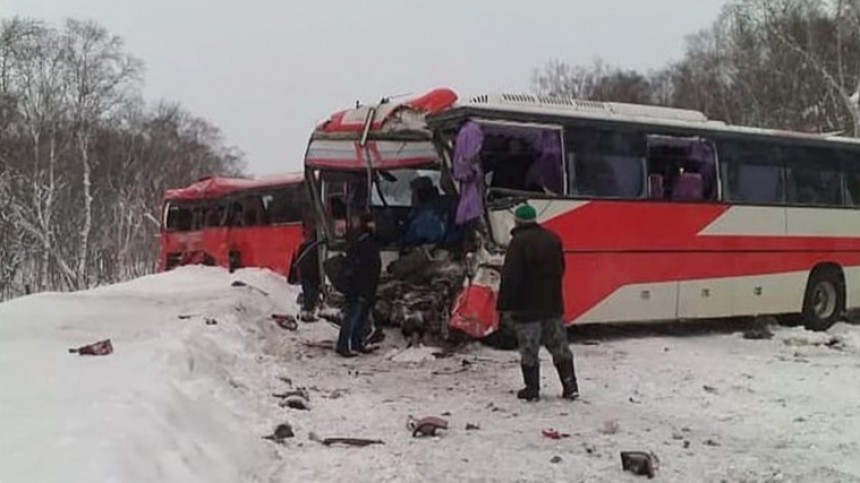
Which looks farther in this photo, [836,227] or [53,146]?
[53,146]

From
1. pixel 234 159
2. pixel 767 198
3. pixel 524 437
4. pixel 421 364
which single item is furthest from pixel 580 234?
pixel 234 159

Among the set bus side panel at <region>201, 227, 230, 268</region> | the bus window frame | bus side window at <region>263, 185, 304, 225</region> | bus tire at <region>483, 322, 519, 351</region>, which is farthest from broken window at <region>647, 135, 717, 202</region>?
bus side panel at <region>201, 227, 230, 268</region>

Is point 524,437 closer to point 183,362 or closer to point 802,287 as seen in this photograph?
point 183,362

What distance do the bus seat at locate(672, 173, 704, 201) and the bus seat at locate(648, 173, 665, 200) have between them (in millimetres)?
263

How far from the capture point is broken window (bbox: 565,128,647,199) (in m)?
13.6

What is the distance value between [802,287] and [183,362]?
11474mm

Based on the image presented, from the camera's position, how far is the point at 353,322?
41.2ft

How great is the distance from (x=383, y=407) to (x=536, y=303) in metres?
1.80

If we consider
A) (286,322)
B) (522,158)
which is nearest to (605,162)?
(522,158)

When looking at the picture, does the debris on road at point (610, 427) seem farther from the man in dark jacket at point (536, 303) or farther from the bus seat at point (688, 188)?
the bus seat at point (688, 188)

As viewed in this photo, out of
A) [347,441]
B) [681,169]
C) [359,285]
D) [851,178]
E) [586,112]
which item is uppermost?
[586,112]

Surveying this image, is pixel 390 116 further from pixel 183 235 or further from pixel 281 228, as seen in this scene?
pixel 183 235

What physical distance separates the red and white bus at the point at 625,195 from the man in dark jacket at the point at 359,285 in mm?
1158

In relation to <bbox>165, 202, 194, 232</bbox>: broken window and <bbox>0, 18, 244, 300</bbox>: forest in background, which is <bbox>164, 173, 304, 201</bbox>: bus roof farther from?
<bbox>0, 18, 244, 300</bbox>: forest in background
